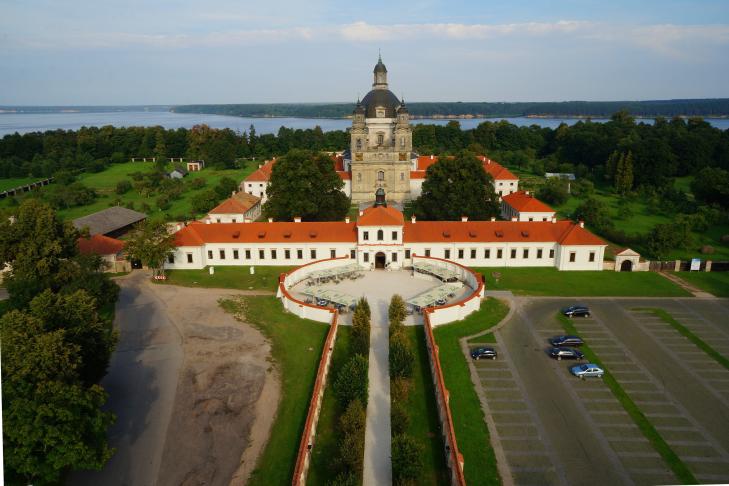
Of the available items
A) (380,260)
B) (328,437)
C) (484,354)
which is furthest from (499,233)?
(328,437)

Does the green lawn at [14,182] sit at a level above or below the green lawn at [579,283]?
above

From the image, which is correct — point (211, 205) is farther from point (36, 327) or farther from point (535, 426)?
point (535, 426)

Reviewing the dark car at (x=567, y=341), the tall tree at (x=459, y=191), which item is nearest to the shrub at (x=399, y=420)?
the dark car at (x=567, y=341)

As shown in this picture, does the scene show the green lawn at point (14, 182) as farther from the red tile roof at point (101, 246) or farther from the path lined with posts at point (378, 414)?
the path lined with posts at point (378, 414)

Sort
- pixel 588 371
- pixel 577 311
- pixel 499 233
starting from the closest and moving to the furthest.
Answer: pixel 588 371, pixel 577 311, pixel 499 233

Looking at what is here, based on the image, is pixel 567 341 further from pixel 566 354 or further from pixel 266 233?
pixel 266 233

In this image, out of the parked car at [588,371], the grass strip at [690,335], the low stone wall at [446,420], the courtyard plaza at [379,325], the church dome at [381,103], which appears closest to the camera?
the low stone wall at [446,420]

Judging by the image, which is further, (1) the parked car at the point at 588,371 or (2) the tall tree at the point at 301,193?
(2) the tall tree at the point at 301,193
